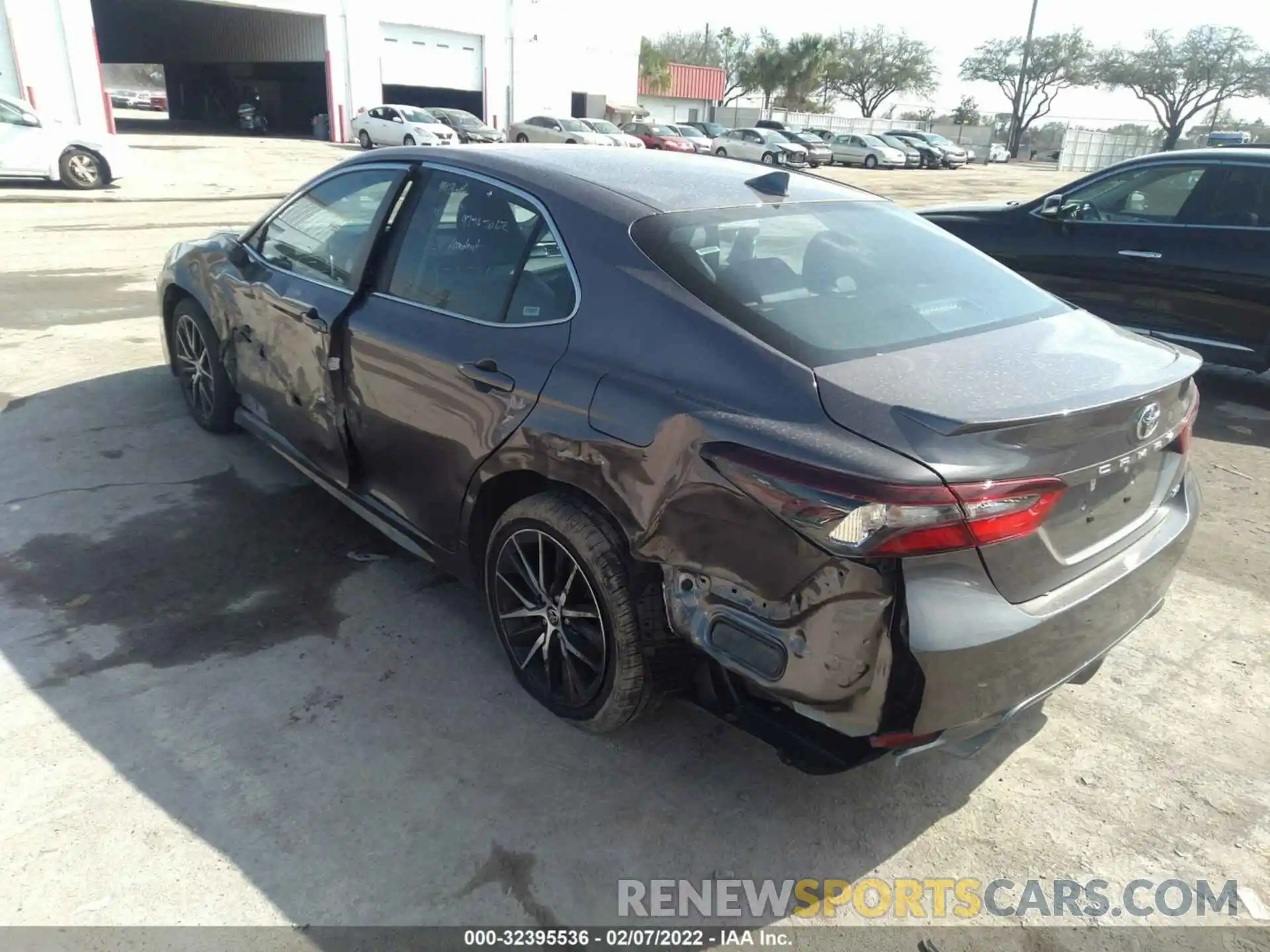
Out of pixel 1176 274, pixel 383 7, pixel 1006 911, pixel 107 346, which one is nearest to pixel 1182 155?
pixel 1176 274

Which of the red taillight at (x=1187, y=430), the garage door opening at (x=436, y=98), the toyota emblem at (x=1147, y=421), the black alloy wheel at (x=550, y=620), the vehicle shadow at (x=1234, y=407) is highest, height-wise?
the garage door opening at (x=436, y=98)

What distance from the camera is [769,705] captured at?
2420mm

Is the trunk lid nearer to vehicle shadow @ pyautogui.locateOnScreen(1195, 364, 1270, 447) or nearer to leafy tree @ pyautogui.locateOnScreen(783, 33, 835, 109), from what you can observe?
vehicle shadow @ pyautogui.locateOnScreen(1195, 364, 1270, 447)

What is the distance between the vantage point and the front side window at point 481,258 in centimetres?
284

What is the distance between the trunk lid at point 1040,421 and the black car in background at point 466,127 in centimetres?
3021

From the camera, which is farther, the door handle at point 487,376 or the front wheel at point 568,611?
the door handle at point 487,376

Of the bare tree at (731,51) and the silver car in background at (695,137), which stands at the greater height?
the bare tree at (731,51)

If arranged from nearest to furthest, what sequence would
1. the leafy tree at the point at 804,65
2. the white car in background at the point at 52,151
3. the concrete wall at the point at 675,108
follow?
the white car in background at the point at 52,151 → the concrete wall at the point at 675,108 → the leafy tree at the point at 804,65

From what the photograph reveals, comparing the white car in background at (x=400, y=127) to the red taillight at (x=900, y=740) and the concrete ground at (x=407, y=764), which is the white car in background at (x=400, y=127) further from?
the red taillight at (x=900, y=740)

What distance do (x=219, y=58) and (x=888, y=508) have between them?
55.5 m

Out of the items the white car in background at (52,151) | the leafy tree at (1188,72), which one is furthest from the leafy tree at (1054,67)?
the white car in background at (52,151)

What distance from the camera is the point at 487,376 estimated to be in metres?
2.85

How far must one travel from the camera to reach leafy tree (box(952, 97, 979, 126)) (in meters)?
72.9

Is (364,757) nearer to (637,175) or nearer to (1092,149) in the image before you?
(637,175)
